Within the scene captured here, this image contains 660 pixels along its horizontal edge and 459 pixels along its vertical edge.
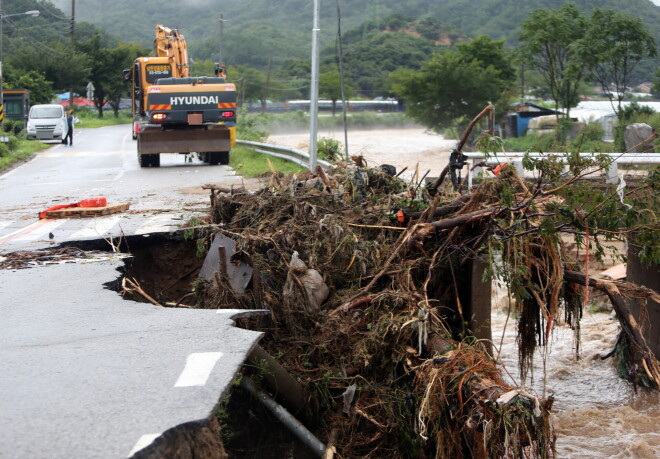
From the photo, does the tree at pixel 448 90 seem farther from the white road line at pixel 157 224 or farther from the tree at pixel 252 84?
the tree at pixel 252 84

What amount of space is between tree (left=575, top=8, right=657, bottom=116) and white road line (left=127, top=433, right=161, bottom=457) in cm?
3306

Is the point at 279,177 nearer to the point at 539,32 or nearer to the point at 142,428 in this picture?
the point at 142,428

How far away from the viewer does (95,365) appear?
4672mm

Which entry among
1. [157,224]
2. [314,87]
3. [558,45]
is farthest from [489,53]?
[157,224]

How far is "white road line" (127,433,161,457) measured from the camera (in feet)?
11.4

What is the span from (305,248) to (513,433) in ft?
10.6

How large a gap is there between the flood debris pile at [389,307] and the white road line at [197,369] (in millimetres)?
1477

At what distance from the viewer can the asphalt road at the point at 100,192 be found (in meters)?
10.2

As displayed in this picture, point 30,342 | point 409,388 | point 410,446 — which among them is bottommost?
point 410,446

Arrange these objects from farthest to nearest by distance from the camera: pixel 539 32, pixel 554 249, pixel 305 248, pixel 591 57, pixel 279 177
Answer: pixel 539 32 < pixel 591 57 < pixel 279 177 < pixel 305 248 < pixel 554 249

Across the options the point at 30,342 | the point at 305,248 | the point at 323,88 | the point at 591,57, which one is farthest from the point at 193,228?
the point at 323,88

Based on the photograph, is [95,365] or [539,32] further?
[539,32]

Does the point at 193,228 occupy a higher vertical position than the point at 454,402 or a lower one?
higher

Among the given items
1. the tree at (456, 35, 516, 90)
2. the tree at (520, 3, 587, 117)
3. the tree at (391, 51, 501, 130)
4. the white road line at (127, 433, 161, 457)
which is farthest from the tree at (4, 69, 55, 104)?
the white road line at (127, 433, 161, 457)
